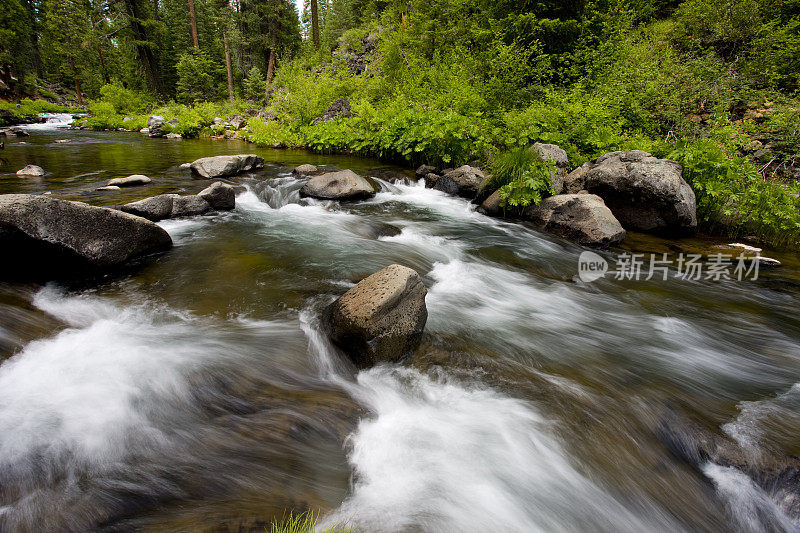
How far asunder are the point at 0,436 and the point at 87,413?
0.37 metres

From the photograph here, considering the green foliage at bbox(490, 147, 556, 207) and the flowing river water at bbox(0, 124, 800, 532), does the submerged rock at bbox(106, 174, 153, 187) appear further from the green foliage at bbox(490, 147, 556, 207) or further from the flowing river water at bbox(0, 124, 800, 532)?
the green foliage at bbox(490, 147, 556, 207)

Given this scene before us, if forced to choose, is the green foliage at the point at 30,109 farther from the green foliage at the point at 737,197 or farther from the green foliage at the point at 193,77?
the green foliage at the point at 737,197

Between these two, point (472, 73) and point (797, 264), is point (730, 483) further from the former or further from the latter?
point (472, 73)

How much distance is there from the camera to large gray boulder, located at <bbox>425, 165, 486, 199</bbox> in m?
8.91

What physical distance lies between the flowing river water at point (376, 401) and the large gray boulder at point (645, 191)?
1729 mm

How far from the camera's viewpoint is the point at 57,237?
370cm

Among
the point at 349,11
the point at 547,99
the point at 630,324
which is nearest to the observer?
the point at 630,324

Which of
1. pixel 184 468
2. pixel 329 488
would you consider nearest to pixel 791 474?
pixel 329 488

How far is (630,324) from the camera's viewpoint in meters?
4.29

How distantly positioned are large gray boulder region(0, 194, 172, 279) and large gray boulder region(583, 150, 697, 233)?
7950 millimetres

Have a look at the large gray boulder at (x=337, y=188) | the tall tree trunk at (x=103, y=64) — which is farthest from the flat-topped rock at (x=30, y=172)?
the tall tree trunk at (x=103, y=64)

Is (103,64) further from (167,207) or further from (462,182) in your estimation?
(462,182)
